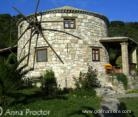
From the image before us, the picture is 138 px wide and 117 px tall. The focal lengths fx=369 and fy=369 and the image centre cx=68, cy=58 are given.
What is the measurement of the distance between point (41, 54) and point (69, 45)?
2409 mm

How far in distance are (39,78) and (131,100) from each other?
9.12m

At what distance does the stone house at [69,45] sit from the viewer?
29375 mm

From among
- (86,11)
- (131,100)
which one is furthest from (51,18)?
(131,100)

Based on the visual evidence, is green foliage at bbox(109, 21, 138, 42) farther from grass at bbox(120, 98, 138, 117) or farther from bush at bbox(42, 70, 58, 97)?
grass at bbox(120, 98, 138, 117)

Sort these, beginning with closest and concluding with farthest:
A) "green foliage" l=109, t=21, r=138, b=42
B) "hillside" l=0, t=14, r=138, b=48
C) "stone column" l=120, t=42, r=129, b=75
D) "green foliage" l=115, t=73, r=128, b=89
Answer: "green foliage" l=115, t=73, r=128, b=89 → "stone column" l=120, t=42, r=129, b=75 → "hillside" l=0, t=14, r=138, b=48 → "green foliage" l=109, t=21, r=138, b=42

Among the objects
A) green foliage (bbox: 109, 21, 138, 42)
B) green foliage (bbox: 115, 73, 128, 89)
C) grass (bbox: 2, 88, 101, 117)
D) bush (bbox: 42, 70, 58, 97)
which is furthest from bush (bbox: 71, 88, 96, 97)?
green foliage (bbox: 109, 21, 138, 42)

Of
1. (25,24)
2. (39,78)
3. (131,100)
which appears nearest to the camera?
(131,100)

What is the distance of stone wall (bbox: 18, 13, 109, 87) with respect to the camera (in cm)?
2928

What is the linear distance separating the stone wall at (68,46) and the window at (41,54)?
320 mm

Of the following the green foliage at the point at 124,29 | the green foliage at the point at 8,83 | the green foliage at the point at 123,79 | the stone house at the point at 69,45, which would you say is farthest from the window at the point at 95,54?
the green foliage at the point at 124,29

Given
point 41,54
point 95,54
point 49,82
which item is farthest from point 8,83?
point 95,54

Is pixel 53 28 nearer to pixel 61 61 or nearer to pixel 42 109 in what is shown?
pixel 61 61

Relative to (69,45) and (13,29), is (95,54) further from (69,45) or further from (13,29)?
(13,29)

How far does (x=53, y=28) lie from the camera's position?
2989 cm
